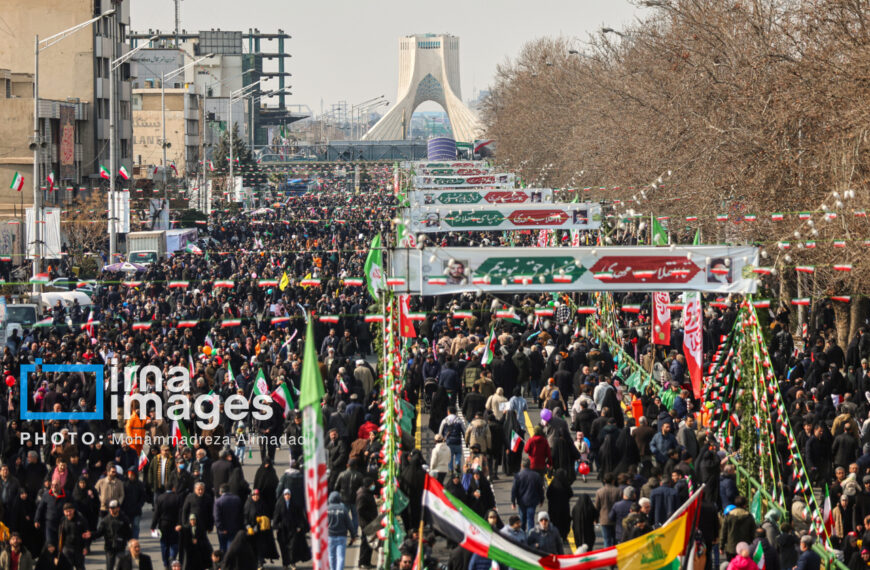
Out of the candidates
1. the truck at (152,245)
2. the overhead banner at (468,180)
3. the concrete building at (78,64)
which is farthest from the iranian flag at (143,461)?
the concrete building at (78,64)

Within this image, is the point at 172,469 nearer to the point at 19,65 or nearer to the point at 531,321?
the point at 531,321

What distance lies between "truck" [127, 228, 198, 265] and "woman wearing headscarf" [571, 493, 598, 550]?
30090 millimetres

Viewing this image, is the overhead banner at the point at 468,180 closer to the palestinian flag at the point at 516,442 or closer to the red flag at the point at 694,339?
the red flag at the point at 694,339

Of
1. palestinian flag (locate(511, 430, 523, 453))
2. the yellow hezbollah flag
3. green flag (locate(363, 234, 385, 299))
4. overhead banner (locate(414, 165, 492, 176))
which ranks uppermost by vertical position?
overhead banner (locate(414, 165, 492, 176))

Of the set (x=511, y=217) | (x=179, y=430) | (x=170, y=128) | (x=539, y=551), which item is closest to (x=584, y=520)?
(x=539, y=551)

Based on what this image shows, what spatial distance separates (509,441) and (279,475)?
113 inches

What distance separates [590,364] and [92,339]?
28.8 feet

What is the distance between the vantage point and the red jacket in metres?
16.4

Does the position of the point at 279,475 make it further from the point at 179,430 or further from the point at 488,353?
the point at 488,353

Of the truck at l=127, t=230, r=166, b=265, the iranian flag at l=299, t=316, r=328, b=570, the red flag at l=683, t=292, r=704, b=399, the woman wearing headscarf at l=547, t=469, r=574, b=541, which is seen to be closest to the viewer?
the iranian flag at l=299, t=316, r=328, b=570

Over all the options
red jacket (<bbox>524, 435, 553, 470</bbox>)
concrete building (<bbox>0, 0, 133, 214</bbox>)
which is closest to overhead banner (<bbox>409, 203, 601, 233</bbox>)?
red jacket (<bbox>524, 435, 553, 470</bbox>)

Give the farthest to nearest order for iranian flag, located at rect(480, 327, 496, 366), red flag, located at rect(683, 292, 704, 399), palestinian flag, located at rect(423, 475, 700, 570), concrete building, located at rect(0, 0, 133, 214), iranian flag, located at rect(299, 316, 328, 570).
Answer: concrete building, located at rect(0, 0, 133, 214) → iranian flag, located at rect(480, 327, 496, 366) → red flag, located at rect(683, 292, 704, 399) → palestinian flag, located at rect(423, 475, 700, 570) → iranian flag, located at rect(299, 316, 328, 570)

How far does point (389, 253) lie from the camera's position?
16.6m

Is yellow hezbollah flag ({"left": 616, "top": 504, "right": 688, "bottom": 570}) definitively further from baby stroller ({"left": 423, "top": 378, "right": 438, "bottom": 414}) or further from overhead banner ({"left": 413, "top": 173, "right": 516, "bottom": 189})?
overhead banner ({"left": 413, "top": 173, "right": 516, "bottom": 189})
